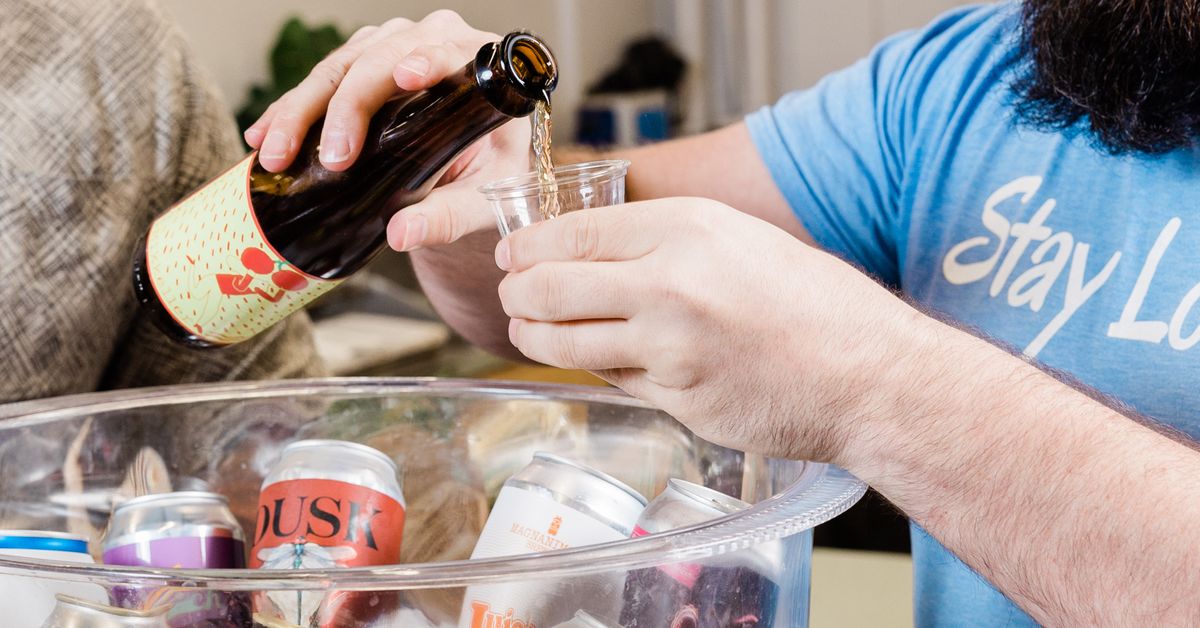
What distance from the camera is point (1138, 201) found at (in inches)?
34.3

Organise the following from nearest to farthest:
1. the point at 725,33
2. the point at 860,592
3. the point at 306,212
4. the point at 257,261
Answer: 1. the point at 257,261
2. the point at 306,212
3. the point at 860,592
4. the point at 725,33

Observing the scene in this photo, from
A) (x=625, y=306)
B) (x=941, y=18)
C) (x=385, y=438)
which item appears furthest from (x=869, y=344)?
(x=941, y=18)

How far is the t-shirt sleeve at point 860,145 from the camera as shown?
109 centimetres

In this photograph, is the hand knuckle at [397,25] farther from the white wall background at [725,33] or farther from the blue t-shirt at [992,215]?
the white wall background at [725,33]

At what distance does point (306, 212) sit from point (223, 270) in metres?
0.12

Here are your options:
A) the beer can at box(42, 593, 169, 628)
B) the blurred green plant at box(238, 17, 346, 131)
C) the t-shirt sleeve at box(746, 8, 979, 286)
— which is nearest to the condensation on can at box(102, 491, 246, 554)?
the beer can at box(42, 593, 169, 628)

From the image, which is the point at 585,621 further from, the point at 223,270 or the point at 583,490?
the point at 223,270

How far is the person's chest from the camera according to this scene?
83 centimetres

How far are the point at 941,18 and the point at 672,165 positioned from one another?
1.02ft

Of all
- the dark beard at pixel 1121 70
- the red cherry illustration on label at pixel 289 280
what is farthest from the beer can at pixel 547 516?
the dark beard at pixel 1121 70

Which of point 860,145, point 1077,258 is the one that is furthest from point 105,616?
point 860,145

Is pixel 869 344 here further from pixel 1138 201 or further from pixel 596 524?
pixel 1138 201

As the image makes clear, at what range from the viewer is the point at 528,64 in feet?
2.47

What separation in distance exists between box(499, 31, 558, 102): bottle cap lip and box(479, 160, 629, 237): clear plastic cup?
16 cm
